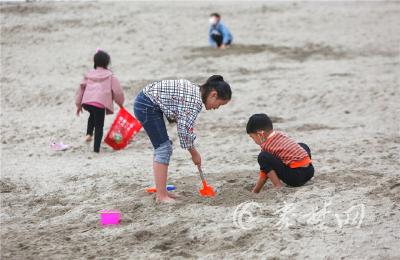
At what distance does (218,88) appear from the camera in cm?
508

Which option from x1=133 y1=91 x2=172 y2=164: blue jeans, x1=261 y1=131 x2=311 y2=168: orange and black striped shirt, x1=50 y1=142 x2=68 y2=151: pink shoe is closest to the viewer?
x1=133 y1=91 x2=172 y2=164: blue jeans

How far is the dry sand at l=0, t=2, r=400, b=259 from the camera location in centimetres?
452

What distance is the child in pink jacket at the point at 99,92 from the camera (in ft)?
25.9

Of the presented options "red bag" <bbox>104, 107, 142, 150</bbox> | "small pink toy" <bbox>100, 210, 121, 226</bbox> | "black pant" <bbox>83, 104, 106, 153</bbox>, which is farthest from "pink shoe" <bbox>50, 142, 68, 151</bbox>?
"small pink toy" <bbox>100, 210, 121, 226</bbox>

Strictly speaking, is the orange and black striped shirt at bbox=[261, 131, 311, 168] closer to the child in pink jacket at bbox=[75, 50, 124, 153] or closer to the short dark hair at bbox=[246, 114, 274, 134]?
the short dark hair at bbox=[246, 114, 274, 134]

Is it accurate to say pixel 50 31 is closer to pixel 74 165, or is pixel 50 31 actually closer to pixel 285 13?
pixel 285 13

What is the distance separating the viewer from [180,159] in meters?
7.34

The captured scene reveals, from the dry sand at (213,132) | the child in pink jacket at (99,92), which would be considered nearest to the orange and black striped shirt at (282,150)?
the dry sand at (213,132)

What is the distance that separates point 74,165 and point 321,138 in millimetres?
3064

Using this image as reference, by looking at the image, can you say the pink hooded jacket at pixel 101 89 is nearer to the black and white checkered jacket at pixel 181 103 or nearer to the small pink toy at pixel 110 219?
the black and white checkered jacket at pixel 181 103

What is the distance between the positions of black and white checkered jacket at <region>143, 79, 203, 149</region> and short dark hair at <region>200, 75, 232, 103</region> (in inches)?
2.5

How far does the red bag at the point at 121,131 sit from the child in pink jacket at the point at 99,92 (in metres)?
0.16

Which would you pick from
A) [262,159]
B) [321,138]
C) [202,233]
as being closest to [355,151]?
[321,138]

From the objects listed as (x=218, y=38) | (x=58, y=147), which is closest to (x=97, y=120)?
(x=58, y=147)
